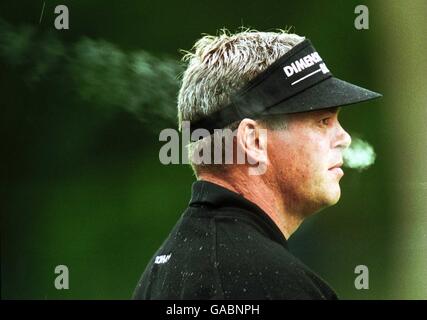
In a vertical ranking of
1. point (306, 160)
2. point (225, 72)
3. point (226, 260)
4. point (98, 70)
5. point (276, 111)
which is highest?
point (98, 70)

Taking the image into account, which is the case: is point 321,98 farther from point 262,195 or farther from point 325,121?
point 262,195

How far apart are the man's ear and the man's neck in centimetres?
4

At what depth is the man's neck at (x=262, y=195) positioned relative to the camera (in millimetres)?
1639

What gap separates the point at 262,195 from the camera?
5.42 feet

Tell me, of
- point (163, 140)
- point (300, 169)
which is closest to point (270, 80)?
point (300, 169)

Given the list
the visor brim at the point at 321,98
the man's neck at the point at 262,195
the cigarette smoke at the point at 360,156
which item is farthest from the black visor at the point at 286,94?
the cigarette smoke at the point at 360,156

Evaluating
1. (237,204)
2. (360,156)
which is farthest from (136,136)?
(237,204)

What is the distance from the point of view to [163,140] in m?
3.23

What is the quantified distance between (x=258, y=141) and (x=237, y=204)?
171mm

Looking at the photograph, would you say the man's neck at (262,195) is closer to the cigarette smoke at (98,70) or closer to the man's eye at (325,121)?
the man's eye at (325,121)

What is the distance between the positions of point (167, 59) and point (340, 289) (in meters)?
1.32

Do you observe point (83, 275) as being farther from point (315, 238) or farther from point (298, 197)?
point (298, 197)

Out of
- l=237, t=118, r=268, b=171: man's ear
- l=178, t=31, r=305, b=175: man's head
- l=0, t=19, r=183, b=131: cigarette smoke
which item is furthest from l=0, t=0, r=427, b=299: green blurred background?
l=237, t=118, r=268, b=171: man's ear
